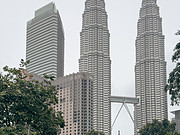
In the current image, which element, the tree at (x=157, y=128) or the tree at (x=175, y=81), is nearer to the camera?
the tree at (x=175, y=81)

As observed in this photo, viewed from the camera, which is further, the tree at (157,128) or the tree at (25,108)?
the tree at (157,128)

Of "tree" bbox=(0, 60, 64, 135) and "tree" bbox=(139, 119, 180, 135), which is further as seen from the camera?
"tree" bbox=(139, 119, 180, 135)

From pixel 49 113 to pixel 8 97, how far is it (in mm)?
4345

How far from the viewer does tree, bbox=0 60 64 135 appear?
3969 cm

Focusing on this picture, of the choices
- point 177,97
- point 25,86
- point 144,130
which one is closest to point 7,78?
point 25,86

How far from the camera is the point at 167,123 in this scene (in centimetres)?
11481

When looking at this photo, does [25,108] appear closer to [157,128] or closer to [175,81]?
[175,81]

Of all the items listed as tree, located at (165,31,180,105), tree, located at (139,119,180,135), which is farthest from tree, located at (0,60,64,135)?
tree, located at (139,119,180,135)

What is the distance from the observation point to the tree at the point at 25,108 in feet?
130

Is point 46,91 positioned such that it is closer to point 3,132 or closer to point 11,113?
point 11,113

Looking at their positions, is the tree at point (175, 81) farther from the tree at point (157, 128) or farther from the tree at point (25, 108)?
the tree at point (157, 128)

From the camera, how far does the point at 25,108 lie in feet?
132

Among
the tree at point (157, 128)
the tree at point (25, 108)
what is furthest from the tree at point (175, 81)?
the tree at point (157, 128)

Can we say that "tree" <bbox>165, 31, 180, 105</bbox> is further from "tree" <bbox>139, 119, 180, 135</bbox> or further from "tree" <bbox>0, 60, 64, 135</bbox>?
"tree" <bbox>139, 119, 180, 135</bbox>
